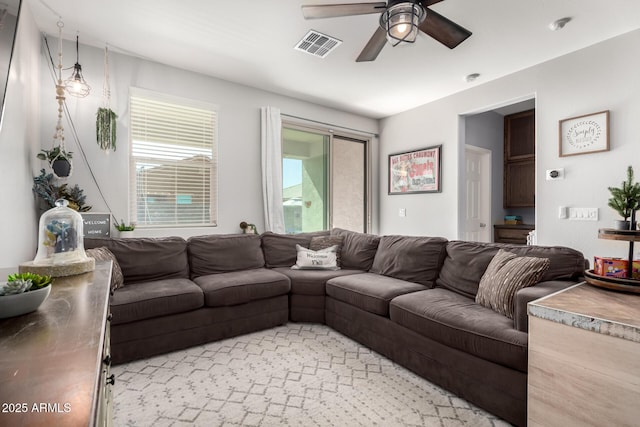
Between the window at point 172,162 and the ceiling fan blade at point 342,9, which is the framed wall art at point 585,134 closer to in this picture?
the ceiling fan blade at point 342,9

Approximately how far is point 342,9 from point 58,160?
99.8 inches

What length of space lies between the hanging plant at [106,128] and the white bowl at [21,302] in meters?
2.58

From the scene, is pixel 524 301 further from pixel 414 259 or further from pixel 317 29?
pixel 317 29

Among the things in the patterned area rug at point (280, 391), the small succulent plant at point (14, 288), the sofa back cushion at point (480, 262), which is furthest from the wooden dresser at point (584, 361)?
the small succulent plant at point (14, 288)

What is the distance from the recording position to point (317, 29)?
2.67 metres

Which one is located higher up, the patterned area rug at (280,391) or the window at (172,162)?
the window at (172,162)

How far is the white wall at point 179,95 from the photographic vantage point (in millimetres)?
2918

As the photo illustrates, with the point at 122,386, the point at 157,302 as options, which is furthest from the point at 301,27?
the point at 122,386

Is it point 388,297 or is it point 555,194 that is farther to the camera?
point 555,194

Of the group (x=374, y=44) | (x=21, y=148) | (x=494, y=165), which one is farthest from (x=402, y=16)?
(x=494, y=165)

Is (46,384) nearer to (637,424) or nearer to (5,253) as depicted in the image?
(637,424)

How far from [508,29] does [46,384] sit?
3.53 meters

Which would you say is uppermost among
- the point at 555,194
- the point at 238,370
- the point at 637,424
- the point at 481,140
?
the point at 481,140

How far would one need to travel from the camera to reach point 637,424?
0.99 m
